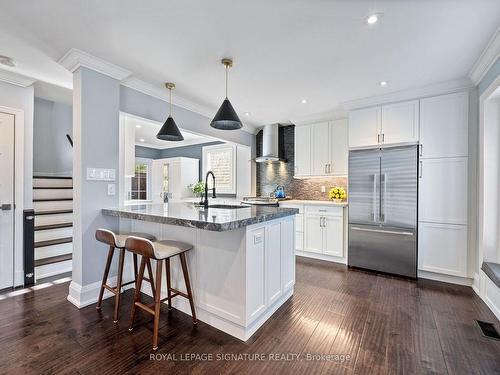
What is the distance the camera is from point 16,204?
2.84 metres

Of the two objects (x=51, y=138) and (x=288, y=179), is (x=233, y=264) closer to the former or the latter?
(x=288, y=179)

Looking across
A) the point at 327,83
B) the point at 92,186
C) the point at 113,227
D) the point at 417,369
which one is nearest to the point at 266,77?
the point at 327,83

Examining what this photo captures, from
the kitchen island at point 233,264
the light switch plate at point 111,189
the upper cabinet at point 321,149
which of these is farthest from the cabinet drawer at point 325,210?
the light switch plate at point 111,189

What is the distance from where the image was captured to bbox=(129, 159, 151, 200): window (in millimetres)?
6996

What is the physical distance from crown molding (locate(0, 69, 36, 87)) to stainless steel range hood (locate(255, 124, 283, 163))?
11.6 feet

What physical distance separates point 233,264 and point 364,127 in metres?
2.93

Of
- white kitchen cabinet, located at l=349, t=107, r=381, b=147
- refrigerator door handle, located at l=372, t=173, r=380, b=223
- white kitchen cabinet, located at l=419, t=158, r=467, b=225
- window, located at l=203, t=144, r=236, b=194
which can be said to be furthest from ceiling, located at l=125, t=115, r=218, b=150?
white kitchen cabinet, located at l=419, t=158, r=467, b=225

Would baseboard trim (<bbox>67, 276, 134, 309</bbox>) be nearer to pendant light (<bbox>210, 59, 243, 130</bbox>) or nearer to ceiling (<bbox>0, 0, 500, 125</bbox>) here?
pendant light (<bbox>210, 59, 243, 130</bbox>)

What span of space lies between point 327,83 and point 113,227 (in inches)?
122

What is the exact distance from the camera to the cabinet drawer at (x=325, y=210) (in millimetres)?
3860

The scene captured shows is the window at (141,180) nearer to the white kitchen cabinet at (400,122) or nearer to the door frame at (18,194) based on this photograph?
the door frame at (18,194)

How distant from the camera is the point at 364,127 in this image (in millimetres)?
3590

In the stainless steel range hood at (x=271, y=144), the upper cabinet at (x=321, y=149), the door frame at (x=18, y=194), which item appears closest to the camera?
the door frame at (x=18, y=194)

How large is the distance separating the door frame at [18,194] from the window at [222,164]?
3705 mm
